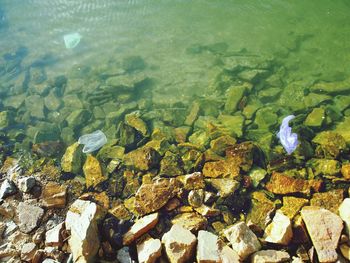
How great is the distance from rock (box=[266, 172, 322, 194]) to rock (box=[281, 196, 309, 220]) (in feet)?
0.32

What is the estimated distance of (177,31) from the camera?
7.27m

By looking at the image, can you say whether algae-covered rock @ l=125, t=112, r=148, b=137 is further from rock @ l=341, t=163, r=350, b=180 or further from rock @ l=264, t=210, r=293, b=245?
rock @ l=341, t=163, r=350, b=180

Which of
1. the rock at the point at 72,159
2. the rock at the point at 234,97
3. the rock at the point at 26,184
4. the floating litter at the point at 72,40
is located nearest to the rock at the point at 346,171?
the rock at the point at 234,97

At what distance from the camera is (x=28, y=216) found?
3.76m

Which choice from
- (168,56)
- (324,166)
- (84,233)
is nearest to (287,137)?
(324,166)

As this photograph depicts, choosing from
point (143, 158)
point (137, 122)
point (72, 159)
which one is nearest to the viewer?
point (143, 158)

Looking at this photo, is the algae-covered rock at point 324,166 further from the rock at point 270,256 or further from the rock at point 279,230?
the rock at point 270,256

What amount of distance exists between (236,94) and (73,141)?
273 centimetres

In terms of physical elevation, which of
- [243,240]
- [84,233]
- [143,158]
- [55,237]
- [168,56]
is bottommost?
[55,237]

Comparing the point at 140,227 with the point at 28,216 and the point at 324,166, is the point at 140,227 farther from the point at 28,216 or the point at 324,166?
the point at 324,166

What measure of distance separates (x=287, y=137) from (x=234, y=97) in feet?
3.93

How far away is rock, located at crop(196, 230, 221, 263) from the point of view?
2.96 meters

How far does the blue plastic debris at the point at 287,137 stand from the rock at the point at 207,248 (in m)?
1.69

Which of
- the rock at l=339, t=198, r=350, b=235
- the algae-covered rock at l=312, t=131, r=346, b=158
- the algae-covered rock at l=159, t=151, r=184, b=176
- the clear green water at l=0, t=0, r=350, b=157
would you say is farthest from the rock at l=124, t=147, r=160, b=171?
the rock at l=339, t=198, r=350, b=235
